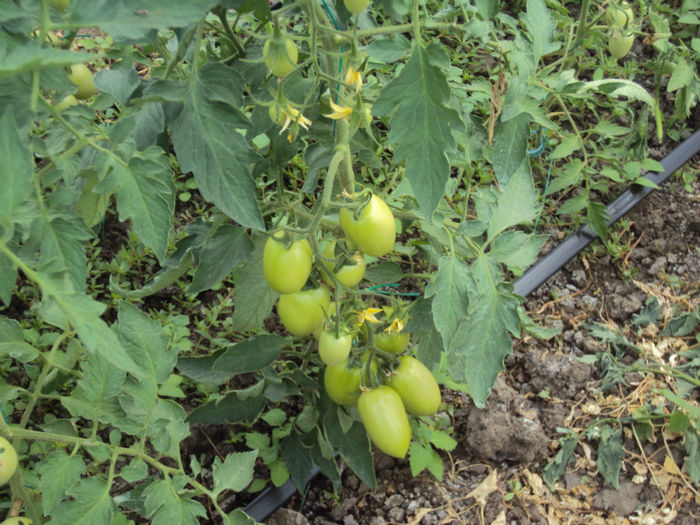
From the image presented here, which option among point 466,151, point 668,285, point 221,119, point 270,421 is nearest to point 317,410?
point 270,421

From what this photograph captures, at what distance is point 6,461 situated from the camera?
894mm

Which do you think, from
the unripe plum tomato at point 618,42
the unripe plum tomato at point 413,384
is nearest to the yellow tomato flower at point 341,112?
the unripe plum tomato at point 413,384

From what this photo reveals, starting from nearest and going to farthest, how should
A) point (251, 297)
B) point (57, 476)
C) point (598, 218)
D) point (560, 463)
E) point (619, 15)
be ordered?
1. point (57, 476)
2. point (251, 297)
3. point (619, 15)
4. point (560, 463)
5. point (598, 218)

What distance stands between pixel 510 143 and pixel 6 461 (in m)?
0.93

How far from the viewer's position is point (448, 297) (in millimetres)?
1061

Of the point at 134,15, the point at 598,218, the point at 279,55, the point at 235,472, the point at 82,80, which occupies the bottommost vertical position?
the point at 598,218

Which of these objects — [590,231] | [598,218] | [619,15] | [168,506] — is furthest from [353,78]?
[590,231]

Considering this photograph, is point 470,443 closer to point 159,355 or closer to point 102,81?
point 159,355

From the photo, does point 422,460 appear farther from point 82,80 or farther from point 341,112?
point 82,80

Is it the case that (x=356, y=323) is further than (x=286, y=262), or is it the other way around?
(x=356, y=323)

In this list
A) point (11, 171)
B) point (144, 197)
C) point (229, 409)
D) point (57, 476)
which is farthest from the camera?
point (229, 409)

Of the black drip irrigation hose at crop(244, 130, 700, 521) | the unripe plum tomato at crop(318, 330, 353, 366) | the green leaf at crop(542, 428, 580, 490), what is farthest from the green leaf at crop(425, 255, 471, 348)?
the black drip irrigation hose at crop(244, 130, 700, 521)

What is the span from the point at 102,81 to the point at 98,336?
24.6 inches

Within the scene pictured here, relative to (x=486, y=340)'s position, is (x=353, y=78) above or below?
above
